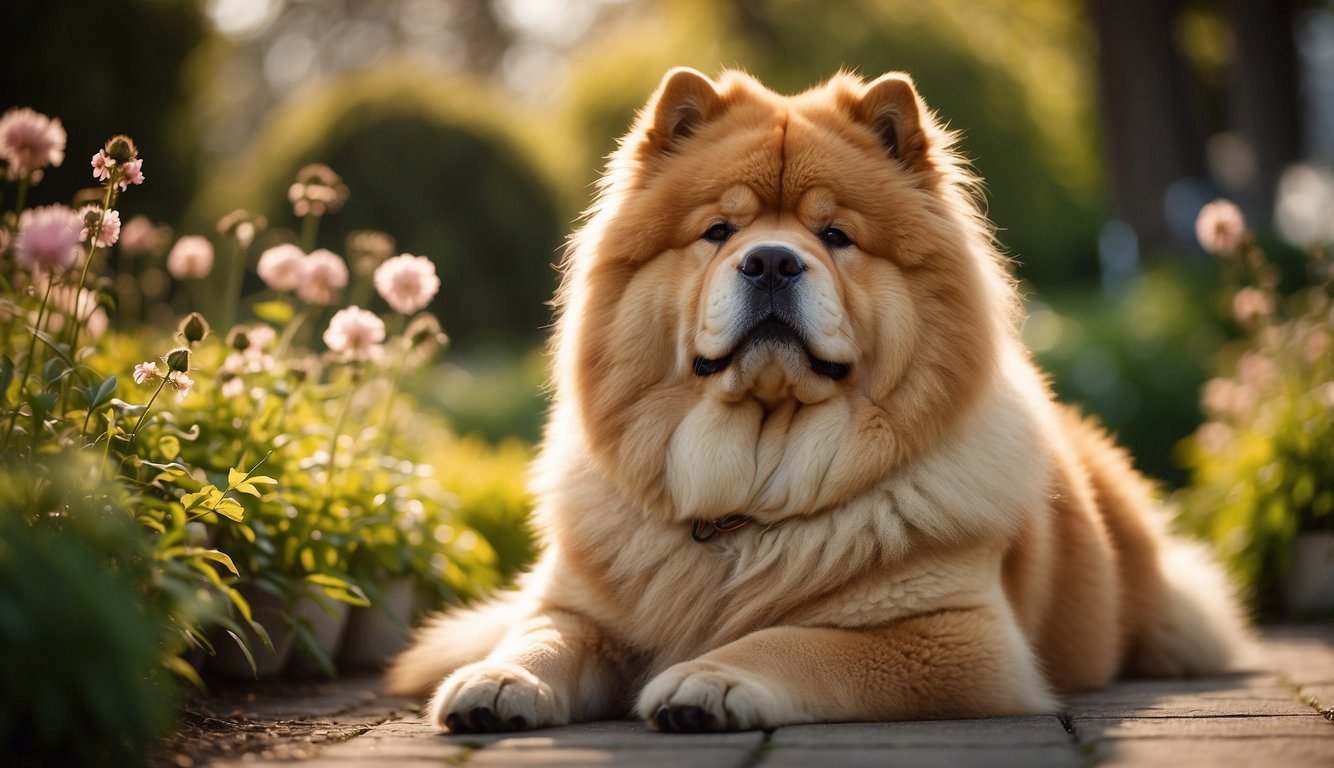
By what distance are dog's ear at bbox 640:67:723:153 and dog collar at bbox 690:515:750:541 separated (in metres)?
1.00

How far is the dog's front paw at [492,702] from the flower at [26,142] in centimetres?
142

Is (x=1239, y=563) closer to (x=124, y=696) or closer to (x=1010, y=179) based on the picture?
(x=124, y=696)

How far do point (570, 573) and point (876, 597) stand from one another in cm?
76

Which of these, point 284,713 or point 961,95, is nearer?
point 284,713

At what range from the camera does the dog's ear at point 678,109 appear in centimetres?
309

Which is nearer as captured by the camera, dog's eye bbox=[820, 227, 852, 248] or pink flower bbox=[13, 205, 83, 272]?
pink flower bbox=[13, 205, 83, 272]

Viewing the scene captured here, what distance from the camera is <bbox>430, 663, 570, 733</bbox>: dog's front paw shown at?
91.4 inches

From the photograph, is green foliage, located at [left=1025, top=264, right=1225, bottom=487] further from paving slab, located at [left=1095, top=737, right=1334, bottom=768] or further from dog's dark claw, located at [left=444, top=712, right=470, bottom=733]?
dog's dark claw, located at [left=444, top=712, right=470, bottom=733]

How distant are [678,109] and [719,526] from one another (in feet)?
3.62

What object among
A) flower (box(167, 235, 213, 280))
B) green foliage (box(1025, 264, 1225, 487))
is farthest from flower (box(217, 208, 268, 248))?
green foliage (box(1025, 264, 1225, 487))

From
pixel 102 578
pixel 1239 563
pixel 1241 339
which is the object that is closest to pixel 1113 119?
pixel 1241 339

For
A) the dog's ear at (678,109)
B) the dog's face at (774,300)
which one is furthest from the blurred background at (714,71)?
the dog's face at (774,300)

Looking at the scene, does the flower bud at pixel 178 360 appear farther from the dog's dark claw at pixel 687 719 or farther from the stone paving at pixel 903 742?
the dog's dark claw at pixel 687 719

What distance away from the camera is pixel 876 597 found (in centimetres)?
263
